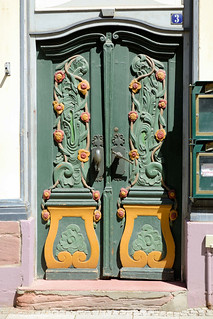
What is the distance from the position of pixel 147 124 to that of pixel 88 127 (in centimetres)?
64

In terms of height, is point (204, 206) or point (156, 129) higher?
point (156, 129)

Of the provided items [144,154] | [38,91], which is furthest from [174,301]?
[38,91]

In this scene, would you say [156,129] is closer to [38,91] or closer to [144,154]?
[144,154]

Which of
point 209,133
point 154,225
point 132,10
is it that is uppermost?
point 132,10

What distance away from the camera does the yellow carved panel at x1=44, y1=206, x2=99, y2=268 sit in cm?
555

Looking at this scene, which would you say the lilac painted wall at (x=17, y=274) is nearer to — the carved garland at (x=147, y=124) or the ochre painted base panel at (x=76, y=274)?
the ochre painted base panel at (x=76, y=274)

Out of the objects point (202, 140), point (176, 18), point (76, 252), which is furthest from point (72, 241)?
point (176, 18)

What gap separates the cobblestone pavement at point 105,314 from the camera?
5.12 metres

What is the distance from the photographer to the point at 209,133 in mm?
5137

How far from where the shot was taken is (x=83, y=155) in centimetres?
554

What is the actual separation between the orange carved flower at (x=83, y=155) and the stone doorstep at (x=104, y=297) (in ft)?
4.46

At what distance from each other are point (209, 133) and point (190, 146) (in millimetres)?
233

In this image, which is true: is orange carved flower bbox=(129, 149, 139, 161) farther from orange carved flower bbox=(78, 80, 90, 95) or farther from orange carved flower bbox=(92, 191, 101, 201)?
orange carved flower bbox=(78, 80, 90, 95)

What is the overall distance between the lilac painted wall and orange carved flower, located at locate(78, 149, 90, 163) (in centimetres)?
87
